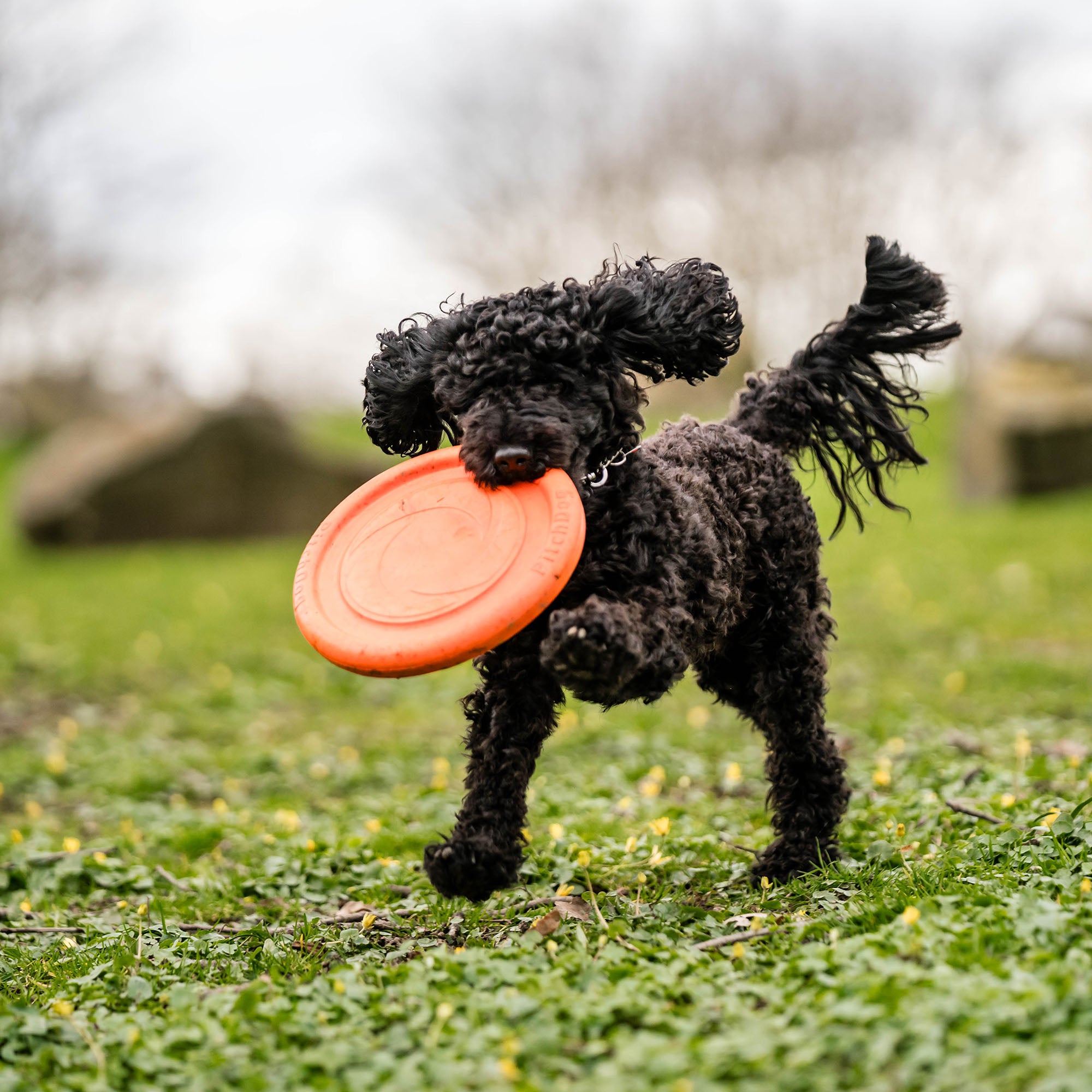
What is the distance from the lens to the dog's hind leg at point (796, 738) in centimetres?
455

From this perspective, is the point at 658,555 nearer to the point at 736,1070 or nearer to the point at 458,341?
the point at 458,341

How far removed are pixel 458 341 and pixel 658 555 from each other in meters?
0.91

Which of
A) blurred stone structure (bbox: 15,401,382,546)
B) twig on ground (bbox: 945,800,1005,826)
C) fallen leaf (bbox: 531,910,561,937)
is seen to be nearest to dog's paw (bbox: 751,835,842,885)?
twig on ground (bbox: 945,800,1005,826)

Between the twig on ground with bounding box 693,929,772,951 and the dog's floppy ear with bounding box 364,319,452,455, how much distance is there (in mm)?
1854

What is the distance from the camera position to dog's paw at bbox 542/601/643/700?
133 inches

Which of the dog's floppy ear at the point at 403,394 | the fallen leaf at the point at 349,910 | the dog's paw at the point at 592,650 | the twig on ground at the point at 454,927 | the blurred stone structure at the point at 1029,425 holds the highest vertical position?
the blurred stone structure at the point at 1029,425

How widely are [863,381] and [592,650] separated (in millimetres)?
2195

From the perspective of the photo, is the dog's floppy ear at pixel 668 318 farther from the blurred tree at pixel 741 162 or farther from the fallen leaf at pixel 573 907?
the blurred tree at pixel 741 162

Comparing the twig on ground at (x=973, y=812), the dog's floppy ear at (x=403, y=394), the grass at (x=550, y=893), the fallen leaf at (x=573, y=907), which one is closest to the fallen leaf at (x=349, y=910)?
the grass at (x=550, y=893)

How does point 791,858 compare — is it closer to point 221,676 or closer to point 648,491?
point 648,491

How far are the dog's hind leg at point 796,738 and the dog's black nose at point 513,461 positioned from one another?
134 cm

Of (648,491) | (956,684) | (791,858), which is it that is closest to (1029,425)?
(956,684)

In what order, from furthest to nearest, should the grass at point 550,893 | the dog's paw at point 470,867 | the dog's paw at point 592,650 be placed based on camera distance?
the dog's paw at point 470,867 → the dog's paw at point 592,650 → the grass at point 550,893

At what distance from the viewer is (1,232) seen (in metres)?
16.5
